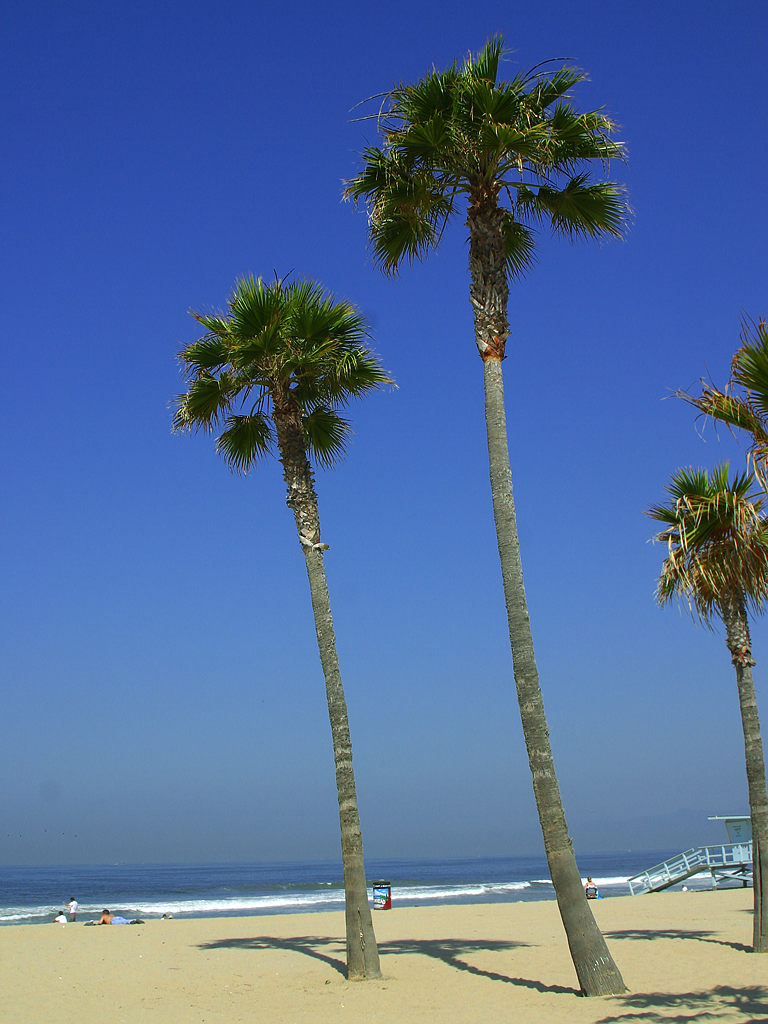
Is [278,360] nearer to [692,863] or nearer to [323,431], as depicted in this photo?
[323,431]

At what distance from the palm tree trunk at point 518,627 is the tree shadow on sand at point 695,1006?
1.51 ft

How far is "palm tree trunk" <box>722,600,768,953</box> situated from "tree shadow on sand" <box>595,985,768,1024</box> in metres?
2.96

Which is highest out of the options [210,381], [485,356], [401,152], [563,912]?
[401,152]

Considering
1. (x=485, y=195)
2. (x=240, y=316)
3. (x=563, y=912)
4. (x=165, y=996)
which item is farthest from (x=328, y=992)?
(x=485, y=195)

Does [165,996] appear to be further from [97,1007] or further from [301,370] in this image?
[301,370]

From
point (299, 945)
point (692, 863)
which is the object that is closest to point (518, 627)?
point (299, 945)

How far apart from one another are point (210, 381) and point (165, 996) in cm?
843

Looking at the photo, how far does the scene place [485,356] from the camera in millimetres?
10992

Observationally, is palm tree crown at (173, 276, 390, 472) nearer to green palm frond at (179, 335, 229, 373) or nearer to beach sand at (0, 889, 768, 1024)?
green palm frond at (179, 335, 229, 373)

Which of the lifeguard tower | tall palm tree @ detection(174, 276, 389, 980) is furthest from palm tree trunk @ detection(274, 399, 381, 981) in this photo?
the lifeguard tower

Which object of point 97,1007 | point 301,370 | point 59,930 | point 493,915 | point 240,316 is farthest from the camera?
point 493,915

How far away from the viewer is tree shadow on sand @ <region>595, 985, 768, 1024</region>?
25.3 feet

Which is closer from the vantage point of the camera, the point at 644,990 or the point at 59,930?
the point at 644,990

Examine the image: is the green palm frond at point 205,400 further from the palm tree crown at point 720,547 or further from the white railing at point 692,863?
the white railing at point 692,863
